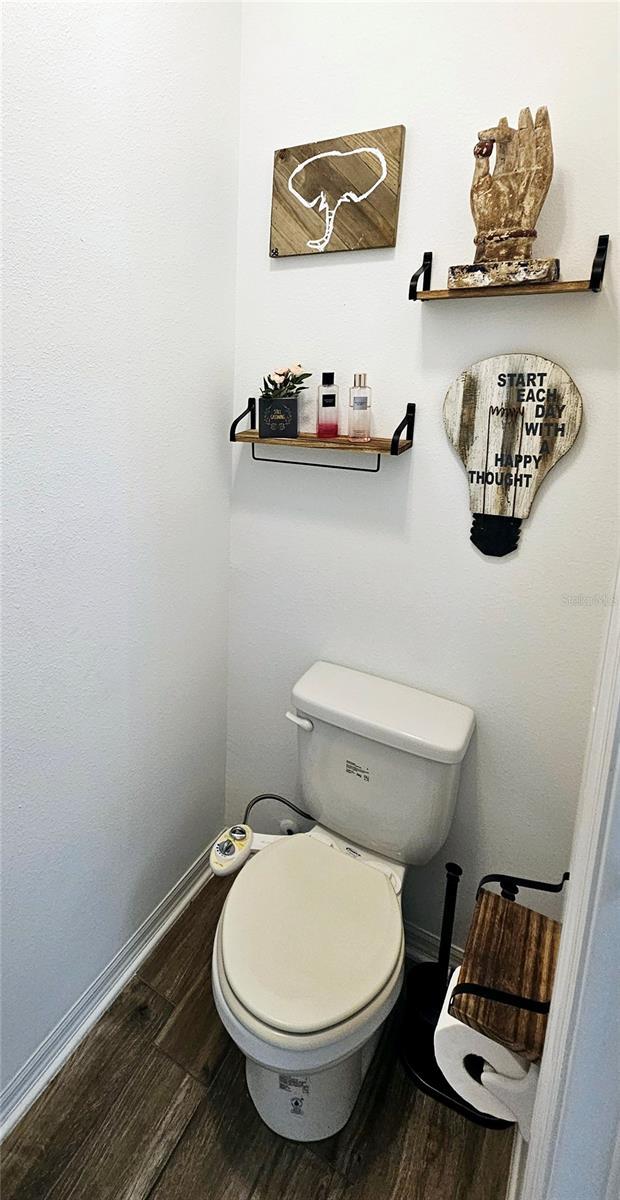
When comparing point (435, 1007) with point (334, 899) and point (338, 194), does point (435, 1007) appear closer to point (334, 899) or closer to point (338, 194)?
point (334, 899)

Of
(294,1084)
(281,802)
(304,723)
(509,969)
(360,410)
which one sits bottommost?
(294,1084)

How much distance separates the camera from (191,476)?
138 centimetres

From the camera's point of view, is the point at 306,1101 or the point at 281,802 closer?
the point at 306,1101

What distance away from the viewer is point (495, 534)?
1213 mm

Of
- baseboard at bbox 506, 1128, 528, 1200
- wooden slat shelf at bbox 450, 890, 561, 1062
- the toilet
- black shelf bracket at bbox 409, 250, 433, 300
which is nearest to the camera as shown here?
wooden slat shelf at bbox 450, 890, 561, 1062

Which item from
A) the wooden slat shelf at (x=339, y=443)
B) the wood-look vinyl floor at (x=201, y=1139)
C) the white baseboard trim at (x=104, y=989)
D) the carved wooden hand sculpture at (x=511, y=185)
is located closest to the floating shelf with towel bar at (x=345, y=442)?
the wooden slat shelf at (x=339, y=443)

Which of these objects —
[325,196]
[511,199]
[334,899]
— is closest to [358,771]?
[334,899]

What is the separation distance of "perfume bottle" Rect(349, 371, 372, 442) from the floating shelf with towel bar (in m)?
0.02

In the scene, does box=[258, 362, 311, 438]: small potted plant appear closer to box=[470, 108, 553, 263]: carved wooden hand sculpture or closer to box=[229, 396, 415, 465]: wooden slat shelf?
box=[229, 396, 415, 465]: wooden slat shelf

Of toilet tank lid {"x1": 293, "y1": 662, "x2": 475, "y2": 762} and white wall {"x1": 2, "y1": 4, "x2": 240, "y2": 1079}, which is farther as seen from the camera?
toilet tank lid {"x1": 293, "y1": 662, "x2": 475, "y2": 762}

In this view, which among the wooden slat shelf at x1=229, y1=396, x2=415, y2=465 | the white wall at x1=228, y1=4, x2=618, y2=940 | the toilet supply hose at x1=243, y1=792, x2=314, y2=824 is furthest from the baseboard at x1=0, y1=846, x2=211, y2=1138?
the wooden slat shelf at x1=229, y1=396, x2=415, y2=465

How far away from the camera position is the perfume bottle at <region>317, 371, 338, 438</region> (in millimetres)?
Result: 1268

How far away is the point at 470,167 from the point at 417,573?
0.80 metres

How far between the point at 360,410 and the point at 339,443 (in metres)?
0.09
